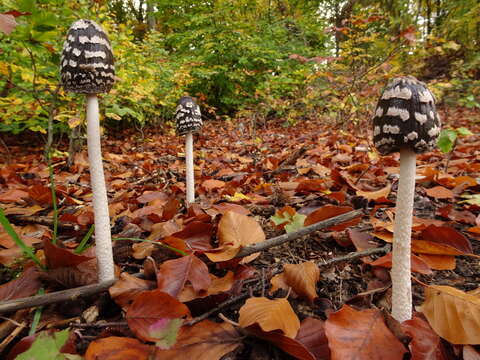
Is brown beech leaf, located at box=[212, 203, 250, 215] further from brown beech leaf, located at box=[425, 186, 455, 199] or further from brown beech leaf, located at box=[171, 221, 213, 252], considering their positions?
brown beech leaf, located at box=[425, 186, 455, 199]

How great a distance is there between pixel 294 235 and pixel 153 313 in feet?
2.79

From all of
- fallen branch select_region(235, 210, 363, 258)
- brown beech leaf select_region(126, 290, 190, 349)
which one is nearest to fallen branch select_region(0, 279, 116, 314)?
brown beech leaf select_region(126, 290, 190, 349)

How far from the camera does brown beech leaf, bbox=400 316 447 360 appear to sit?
110cm

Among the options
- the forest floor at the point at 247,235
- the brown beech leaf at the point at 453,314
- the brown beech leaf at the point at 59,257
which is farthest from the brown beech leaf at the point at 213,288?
the brown beech leaf at the point at 453,314

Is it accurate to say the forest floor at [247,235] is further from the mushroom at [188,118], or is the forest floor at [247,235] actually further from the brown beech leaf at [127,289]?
the mushroom at [188,118]

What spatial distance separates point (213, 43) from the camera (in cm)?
975

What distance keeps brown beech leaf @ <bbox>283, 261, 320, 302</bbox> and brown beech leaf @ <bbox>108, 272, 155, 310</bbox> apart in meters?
0.67

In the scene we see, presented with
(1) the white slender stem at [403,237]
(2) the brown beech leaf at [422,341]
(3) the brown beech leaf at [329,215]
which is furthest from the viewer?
(3) the brown beech leaf at [329,215]

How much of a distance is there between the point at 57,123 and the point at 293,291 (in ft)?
20.7

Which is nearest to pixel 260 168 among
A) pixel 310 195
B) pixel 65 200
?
pixel 310 195

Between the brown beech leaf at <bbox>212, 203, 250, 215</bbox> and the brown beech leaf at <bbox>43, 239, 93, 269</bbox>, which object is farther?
the brown beech leaf at <bbox>212, 203, 250, 215</bbox>

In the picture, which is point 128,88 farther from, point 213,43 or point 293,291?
point 293,291

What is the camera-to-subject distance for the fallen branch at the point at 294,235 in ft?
5.46

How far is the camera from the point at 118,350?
1.10m
